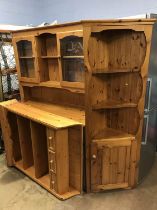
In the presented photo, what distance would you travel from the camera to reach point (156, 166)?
2.56m

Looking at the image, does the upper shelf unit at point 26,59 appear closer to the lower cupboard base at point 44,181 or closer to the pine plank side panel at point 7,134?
the pine plank side panel at point 7,134

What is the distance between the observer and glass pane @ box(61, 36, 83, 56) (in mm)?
1923

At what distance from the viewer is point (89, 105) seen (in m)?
1.87

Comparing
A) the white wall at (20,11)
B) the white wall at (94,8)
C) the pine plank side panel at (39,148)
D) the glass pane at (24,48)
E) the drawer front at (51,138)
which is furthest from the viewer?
the white wall at (20,11)

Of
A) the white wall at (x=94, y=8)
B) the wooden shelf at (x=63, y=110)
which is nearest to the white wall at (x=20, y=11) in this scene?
the white wall at (x=94, y=8)

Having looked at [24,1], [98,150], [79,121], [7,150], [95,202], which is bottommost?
[95,202]

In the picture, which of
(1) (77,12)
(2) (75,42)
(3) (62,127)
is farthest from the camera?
(1) (77,12)

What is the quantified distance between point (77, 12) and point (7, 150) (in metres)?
2.46

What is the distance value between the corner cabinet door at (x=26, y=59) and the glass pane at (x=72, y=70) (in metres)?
0.41

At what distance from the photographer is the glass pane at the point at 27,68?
248 centimetres

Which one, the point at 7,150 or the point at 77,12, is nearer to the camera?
the point at 7,150

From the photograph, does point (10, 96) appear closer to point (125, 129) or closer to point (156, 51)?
point (125, 129)

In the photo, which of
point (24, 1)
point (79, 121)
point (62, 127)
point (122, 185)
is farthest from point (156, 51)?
point (24, 1)

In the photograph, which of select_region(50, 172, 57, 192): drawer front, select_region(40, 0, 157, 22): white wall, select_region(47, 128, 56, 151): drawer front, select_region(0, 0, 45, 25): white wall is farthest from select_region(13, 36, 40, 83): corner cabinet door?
select_region(40, 0, 157, 22): white wall
